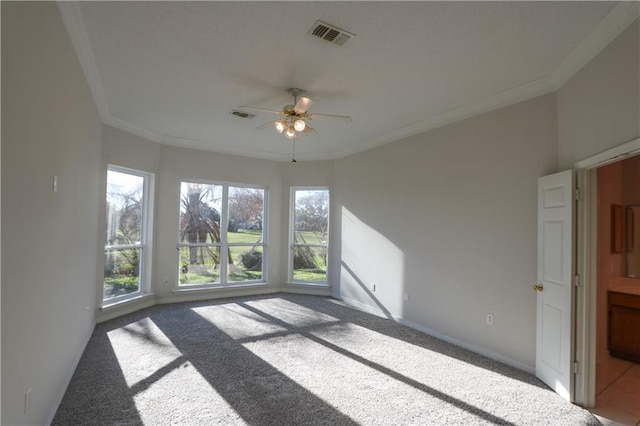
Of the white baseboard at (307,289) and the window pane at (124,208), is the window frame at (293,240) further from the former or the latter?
the window pane at (124,208)

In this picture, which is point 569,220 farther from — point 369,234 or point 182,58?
point 182,58

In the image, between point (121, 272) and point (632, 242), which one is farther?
point (121, 272)

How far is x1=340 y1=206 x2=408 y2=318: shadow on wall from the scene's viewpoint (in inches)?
185

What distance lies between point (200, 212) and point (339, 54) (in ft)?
13.6

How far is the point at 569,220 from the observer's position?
2648 millimetres

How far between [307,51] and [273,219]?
419 centimetres

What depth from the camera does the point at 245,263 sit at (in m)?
6.29

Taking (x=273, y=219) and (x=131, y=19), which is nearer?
(x=131, y=19)

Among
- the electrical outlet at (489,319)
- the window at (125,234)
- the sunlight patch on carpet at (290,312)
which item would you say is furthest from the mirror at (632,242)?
the window at (125,234)

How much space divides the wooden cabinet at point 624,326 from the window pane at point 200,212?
5.73m

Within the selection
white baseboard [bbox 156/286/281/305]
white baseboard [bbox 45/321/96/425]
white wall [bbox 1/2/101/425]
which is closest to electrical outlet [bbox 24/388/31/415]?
white wall [bbox 1/2/101/425]

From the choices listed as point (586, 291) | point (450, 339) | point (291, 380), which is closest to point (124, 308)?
point (291, 380)

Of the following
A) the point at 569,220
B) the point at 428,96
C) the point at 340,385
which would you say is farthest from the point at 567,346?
the point at 428,96

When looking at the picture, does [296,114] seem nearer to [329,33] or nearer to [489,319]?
[329,33]
